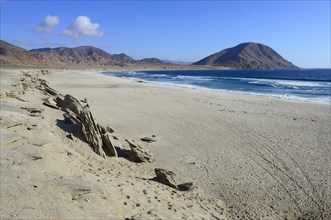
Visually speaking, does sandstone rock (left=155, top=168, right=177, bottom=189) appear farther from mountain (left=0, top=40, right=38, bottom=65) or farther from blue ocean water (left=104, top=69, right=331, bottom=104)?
mountain (left=0, top=40, right=38, bottom=65)

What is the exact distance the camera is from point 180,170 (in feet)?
32.4

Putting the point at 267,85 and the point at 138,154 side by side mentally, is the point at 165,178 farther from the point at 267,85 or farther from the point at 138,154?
the point at 267,85

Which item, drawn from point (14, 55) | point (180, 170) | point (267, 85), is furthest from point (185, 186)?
point (14, 55)

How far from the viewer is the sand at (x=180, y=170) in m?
5.88

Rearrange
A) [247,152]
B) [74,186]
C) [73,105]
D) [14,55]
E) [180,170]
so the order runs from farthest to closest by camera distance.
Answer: [14,55] → [73,105] → [247,152] → [180,170] → [74,186]

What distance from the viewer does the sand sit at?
588 centimetres

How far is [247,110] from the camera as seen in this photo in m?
20.7

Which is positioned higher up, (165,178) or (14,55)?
(14,55)

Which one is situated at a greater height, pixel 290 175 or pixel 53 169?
pixel 53 169

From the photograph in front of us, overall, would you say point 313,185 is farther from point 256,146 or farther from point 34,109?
point 34,109

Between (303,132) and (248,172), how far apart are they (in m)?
6.26

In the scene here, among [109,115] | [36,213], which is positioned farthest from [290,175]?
[109,115]

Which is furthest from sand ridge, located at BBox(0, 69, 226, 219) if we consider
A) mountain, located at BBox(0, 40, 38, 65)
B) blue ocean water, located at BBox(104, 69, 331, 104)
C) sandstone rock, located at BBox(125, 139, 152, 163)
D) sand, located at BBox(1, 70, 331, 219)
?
mountain, located at BBox(0, 40, 38, 65)

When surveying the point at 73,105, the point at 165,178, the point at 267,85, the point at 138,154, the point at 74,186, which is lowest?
the point at 165,178
